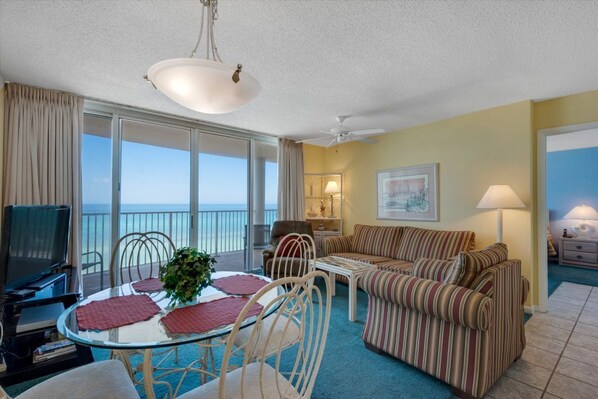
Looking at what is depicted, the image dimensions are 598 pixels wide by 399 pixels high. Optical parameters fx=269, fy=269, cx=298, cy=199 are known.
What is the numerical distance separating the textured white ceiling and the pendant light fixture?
652 mm

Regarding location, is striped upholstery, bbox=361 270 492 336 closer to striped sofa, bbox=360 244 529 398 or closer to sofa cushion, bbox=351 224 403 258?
striped sofa, bbox=360 244 529 398

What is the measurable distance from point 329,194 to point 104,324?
4.53 meters

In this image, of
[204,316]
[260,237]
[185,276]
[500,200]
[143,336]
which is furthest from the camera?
[260,237]

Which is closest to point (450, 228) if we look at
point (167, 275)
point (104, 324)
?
point (167, 275)

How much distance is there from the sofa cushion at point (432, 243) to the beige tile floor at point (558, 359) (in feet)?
3.26

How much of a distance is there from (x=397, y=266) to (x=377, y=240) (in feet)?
2.72

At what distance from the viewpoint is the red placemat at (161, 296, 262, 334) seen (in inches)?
48.5

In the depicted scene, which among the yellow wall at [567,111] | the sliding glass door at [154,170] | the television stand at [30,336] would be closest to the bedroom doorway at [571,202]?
the yellow wall at [567,111]

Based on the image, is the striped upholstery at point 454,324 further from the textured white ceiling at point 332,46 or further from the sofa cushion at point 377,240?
the sofa cushion at point 377,240

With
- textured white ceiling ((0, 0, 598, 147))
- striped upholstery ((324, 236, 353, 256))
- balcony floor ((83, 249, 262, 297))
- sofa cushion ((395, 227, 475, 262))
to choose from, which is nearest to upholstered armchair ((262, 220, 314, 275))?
striped upholstery ((324, 236, 353, 256))

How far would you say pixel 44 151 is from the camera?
2.77 metres

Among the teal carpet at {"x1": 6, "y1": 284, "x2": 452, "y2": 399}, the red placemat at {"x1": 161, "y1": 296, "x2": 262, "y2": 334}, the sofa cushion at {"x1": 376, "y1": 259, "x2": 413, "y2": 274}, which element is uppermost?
the red placemat at {"x1": 161, "y1": 296, "x2": 262, "y2": 334}

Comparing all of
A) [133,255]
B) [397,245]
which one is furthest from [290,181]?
[133,255]

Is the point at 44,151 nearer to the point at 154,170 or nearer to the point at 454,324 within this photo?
the point at 154,170
